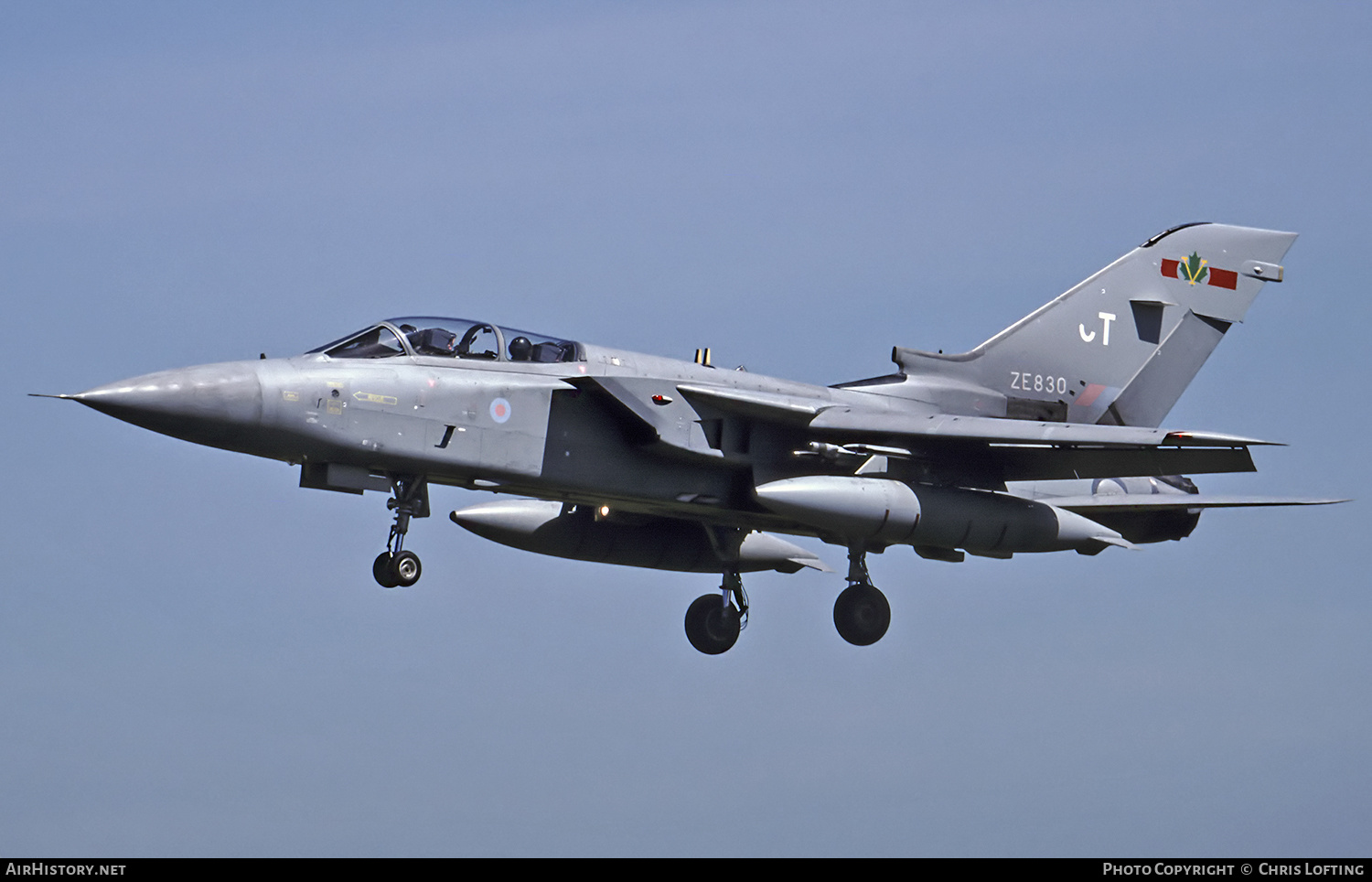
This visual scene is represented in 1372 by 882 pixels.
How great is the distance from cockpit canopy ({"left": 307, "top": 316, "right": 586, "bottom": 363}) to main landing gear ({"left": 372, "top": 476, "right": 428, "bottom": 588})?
153cm

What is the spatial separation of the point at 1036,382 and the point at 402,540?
9793 millimetres

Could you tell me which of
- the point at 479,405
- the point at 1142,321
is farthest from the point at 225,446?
the point at 1142,321

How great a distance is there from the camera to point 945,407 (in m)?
24.3

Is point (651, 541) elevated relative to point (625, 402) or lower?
lower

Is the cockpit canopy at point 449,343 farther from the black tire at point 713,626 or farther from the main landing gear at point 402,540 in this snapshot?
the black tire at point 713,626

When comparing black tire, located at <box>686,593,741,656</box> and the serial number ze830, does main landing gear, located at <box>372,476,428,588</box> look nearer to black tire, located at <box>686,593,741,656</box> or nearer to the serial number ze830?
black tire, located at <box>686,593,741,656</box>

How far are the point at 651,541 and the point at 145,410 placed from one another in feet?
27.3

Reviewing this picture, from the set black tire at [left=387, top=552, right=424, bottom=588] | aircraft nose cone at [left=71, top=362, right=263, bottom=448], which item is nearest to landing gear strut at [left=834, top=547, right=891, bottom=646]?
black tire at [left=387, top=552, right=424, bottom=588]

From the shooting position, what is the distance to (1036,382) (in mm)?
25266

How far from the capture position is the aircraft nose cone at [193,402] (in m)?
18.7

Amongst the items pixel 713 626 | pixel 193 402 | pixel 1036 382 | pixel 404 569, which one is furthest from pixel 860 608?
pixel 193 402

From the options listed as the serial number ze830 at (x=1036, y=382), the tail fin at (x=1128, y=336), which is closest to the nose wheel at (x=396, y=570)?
the tail fin at (x=1128, y=336)

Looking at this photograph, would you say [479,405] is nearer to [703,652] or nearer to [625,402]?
[625,402]

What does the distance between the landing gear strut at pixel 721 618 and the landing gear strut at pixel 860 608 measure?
2.02 metres
